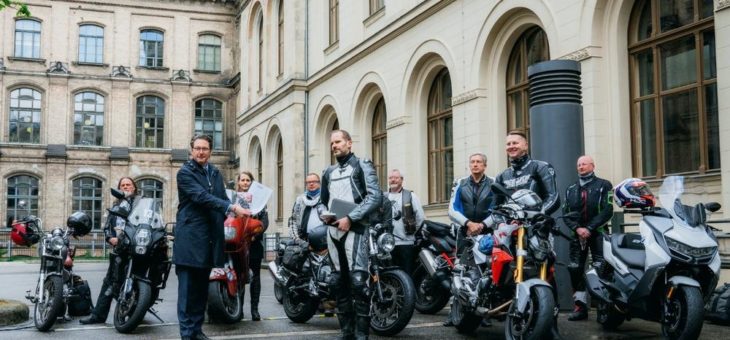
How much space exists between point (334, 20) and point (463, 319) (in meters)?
17.2

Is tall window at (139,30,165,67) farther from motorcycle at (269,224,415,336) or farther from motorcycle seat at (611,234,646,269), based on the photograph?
motorcycle seat at (611,234,646,269)

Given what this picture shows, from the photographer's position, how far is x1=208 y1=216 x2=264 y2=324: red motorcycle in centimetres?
882

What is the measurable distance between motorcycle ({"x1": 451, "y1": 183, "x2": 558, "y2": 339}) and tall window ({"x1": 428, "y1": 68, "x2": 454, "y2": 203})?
9880mm

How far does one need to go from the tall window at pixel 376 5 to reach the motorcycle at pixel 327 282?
12005 millimetres

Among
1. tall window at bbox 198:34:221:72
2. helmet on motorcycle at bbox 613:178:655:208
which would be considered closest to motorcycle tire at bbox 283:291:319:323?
helmet on motorcycle at bbox 613:178:655:208

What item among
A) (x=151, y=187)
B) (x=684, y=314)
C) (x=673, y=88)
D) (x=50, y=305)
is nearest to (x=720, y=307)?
(x=684, y=314)

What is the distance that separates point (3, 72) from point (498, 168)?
2954 centimetres

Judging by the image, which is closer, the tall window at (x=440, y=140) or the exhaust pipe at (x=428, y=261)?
the exhaust pipe at (x=428, y=261)

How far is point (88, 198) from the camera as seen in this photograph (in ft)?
125

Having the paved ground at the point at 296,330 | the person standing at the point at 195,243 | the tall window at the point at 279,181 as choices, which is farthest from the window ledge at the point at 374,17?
the person standing at the point at 195,243

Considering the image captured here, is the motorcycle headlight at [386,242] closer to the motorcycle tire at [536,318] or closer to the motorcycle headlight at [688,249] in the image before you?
the motorcycle tire at [536,318]

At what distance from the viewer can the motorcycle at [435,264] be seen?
939cm

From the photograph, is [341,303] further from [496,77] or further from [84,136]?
[84,136]

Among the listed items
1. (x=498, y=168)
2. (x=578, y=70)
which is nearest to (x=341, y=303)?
(x=578, y=70)
